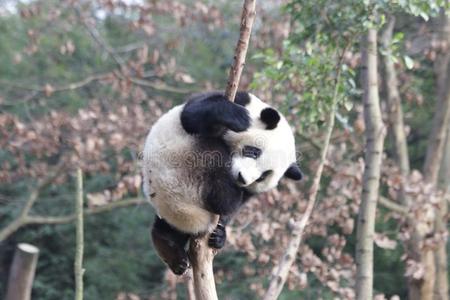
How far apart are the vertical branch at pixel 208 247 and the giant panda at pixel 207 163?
0.06 m

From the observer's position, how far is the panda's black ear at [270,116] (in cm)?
321

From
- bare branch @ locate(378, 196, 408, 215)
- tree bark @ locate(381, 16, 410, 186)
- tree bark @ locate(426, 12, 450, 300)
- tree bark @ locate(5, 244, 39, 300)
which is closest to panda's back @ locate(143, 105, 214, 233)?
tree bark @ locate(5, 244, 39, 300)

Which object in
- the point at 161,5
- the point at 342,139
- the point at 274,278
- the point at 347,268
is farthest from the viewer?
the point at 161,5

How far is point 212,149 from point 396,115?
11.7ft

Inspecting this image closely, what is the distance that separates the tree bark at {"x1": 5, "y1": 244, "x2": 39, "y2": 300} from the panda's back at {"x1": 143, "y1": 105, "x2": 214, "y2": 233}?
2.01 m

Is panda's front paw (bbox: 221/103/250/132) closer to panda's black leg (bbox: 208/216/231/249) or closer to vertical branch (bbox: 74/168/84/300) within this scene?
panda's black leg (bbox: 208/216/231/249)

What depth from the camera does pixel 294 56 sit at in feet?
14.3

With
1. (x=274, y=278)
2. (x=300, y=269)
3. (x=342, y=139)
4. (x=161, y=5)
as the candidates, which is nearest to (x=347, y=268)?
(x=300, y=269)

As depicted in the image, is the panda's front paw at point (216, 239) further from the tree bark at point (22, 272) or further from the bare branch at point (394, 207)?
the bare branch at point (394, 207)

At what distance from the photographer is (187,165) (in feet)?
10.6

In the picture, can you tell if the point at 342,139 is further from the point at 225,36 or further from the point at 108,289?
the point at 108,289

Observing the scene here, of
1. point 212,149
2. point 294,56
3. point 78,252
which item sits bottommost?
point 78,252

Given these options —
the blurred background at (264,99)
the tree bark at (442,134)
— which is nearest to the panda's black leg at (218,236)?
the blurred background at (264,99)

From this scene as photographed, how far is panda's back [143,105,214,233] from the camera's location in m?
3.22
